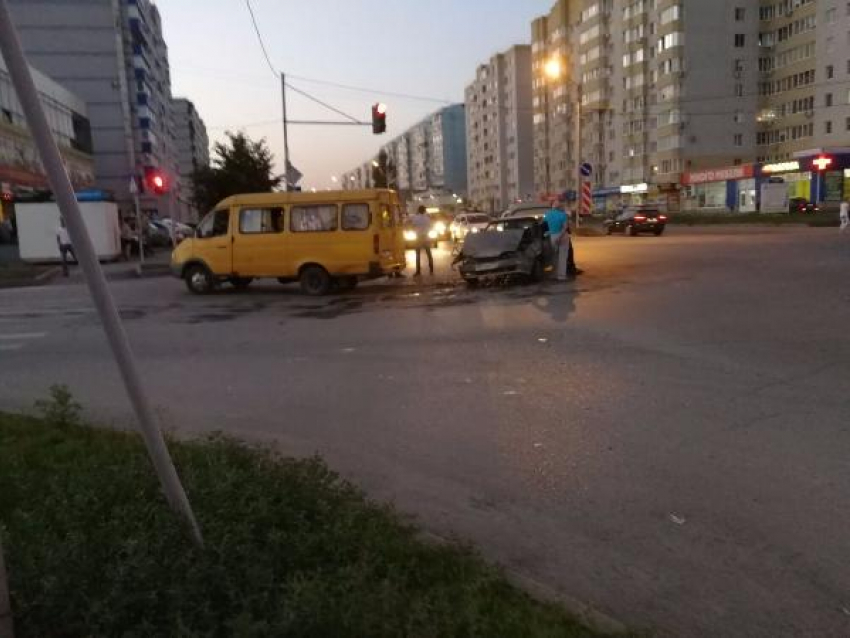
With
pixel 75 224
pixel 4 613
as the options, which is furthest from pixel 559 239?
pixel 4 613

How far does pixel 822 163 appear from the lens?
57.0 metres

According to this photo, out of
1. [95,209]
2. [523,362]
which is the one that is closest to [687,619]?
[523,362]

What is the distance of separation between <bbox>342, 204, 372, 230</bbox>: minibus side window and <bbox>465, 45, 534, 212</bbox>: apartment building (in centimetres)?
10707

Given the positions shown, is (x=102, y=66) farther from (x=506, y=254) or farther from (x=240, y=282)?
(x=506, y=254)

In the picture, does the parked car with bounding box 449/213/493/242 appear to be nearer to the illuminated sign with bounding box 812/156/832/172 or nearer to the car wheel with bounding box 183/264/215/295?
the car wheel with bounding box 183/264/215/295

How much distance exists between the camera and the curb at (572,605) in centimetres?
312

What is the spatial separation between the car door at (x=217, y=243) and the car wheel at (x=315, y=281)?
1.83m

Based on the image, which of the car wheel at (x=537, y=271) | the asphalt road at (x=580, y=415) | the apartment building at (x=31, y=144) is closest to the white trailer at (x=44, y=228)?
the apartment building at (x=31, y=144)

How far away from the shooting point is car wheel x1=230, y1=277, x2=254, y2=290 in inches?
693

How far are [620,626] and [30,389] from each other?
23.9ft

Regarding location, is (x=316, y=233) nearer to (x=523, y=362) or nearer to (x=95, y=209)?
(x=523, y=362)

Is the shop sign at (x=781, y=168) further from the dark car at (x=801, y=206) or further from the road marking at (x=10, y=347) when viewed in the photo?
the road marking at (x=10, y=347)

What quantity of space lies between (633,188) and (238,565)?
283 feet

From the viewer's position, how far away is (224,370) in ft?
29.3
